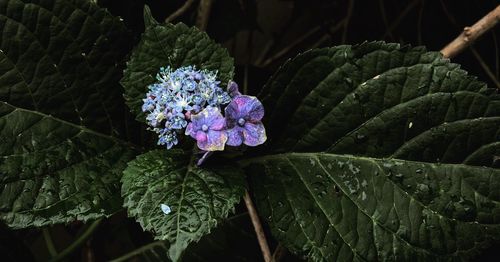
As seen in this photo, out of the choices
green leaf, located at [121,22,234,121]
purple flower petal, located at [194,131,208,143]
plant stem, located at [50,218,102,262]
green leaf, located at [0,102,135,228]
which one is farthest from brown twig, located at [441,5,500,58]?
plant stem, located at [50,218,102,262]

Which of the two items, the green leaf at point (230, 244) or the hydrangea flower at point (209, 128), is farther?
the green leaf at point (230, 244)

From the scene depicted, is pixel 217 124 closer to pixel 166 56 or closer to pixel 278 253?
pixel 166 56

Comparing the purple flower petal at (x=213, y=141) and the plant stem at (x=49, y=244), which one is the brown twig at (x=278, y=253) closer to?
the purple flower petal at (x=213, y=141)

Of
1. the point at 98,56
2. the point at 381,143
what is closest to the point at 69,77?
the point at 98,56

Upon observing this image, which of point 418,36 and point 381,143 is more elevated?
point 418,36

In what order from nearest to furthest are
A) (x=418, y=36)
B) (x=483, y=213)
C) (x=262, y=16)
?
(x=483, y=213) → (x=418, y=36) → (x=262, y=16)

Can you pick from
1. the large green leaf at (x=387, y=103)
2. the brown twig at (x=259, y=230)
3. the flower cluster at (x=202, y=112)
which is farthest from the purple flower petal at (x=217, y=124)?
the brown twig at (x=259, y=230)

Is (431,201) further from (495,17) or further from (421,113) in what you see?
(495,17)
